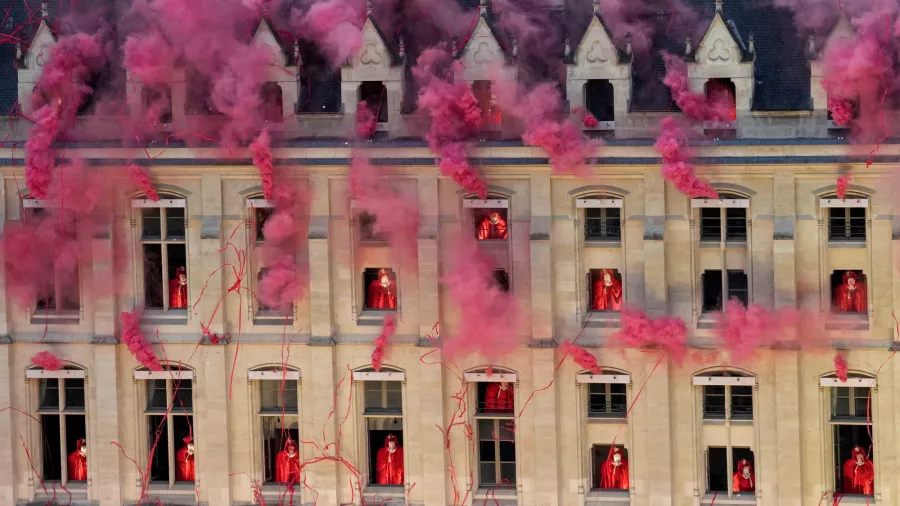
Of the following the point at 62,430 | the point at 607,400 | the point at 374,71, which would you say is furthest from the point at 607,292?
the point at 62,430

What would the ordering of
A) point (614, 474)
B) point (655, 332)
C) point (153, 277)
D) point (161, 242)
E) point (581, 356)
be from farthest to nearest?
point (153, 277) < point (161, 242) < point (614, 474) < point (581, 356) < point (655, 332)

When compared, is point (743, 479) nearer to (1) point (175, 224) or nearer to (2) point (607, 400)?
(2) point (607, 400)

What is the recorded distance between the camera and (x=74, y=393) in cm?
6731

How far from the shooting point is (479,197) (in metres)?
64.2

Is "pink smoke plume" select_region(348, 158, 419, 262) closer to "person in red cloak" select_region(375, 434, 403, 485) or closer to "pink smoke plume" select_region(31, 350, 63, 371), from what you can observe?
"person in red cloak" select_region(375, 434, 403, 485)

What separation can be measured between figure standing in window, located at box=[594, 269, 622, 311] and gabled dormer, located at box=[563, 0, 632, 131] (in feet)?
14.8

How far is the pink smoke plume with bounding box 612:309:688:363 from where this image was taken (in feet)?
206

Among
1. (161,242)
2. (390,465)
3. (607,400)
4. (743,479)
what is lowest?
(743,479)

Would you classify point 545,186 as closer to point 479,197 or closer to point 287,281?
point 479,197

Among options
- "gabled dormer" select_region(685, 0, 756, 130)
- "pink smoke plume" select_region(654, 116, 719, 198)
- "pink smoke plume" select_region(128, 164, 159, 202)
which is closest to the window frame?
"pink smoke plume" select_region(128, 164, 159, 202)

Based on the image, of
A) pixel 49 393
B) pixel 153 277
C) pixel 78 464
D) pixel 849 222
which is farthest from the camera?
pixel 78 464

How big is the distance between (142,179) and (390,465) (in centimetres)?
1167

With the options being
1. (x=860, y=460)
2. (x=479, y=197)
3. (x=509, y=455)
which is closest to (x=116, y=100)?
(x=479, y=197)

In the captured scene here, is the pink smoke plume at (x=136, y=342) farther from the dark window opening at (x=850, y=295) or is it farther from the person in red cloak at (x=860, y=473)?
the person in red cloak at (x=860, y=473)
